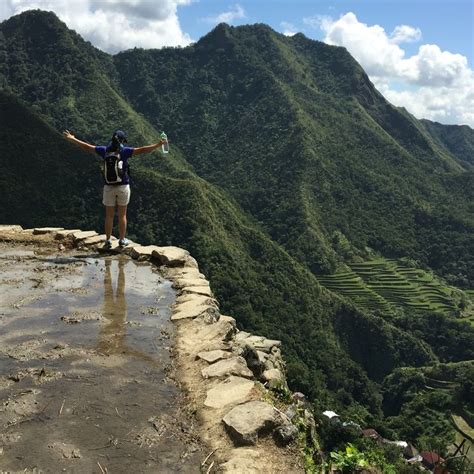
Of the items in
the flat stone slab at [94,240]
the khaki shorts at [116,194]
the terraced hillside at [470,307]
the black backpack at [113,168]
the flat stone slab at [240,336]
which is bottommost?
the terraced hillside at [470,307]

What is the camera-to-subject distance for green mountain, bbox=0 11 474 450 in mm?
56625

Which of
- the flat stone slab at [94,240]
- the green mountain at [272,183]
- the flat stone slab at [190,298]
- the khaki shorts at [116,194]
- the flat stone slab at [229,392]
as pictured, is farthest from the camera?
the green mountain at [272,183]

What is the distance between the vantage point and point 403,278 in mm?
98438

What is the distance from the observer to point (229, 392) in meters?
4.39

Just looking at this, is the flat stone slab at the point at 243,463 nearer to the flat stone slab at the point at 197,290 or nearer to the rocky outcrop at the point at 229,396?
the rocky outcrop at the point at 229,396

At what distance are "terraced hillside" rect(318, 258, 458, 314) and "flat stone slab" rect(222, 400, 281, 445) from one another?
85349 mm

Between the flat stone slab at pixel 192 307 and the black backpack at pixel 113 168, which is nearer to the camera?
the flat stone slab at pixel 192 307

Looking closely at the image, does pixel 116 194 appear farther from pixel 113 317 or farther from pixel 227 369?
pixel 227 369

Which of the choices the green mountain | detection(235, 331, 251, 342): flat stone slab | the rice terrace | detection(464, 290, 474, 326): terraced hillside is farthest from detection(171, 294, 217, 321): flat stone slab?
detection(464, 290, 474, 326): terraced hillside

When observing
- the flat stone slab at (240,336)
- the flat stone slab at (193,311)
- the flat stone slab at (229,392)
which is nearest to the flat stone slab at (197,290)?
the flat stone slab at (193,311)

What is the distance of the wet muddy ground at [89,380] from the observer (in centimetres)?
343

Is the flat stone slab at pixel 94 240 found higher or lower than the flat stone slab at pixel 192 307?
higher

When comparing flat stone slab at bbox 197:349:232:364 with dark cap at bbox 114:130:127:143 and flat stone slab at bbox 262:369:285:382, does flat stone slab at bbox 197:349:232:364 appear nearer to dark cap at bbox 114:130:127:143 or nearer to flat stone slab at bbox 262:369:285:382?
flat stone slab at bbox 262:369:285:382

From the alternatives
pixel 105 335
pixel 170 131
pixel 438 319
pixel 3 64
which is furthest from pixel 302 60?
pixel 105 335
